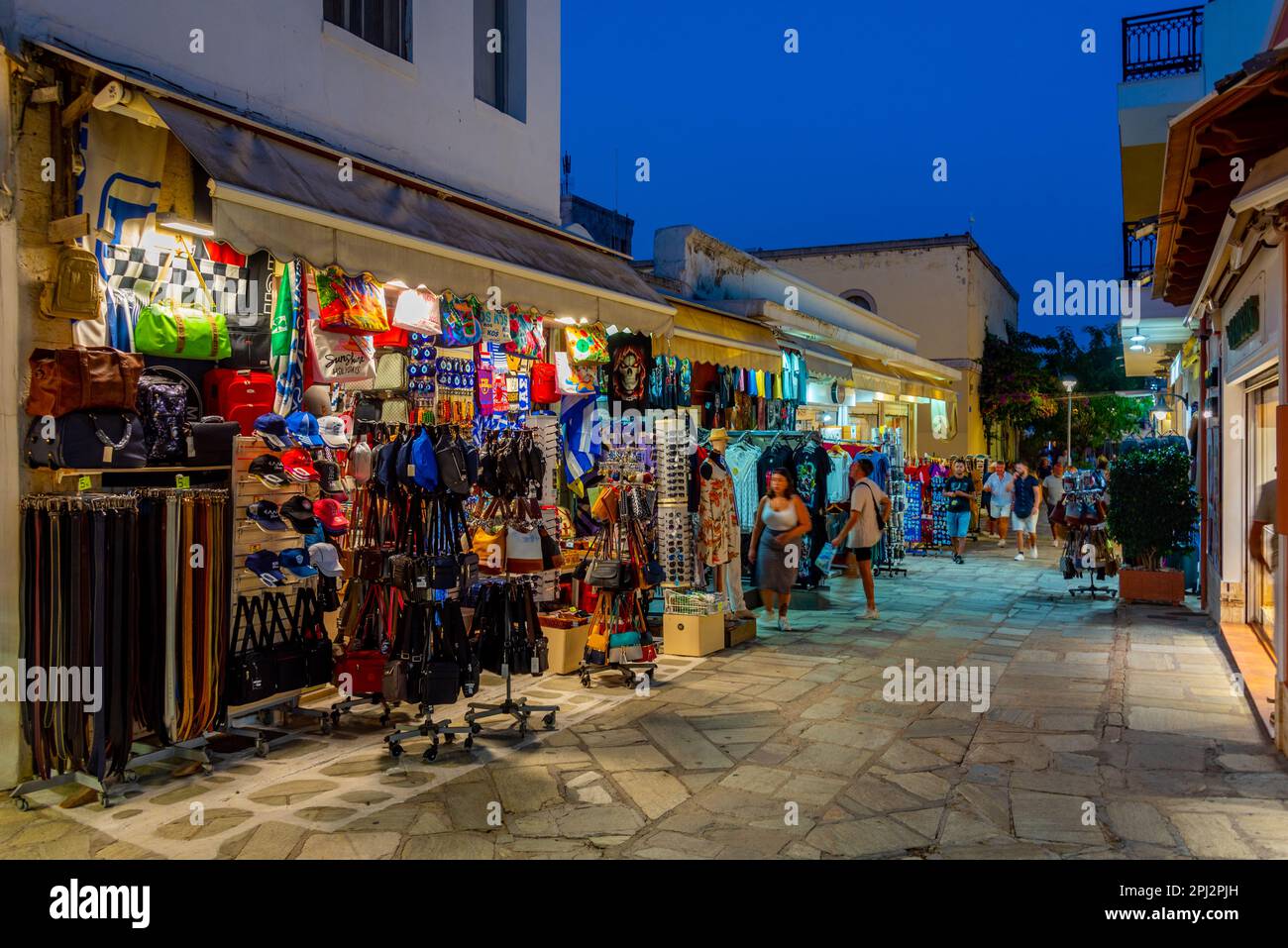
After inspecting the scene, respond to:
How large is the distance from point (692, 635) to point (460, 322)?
3607 mm

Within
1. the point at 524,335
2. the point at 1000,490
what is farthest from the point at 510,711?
the point at 1000,490

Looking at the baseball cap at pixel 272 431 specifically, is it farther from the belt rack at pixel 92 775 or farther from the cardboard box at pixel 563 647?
the cardboard box at pixel 563 647

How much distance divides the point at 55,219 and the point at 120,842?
11.0 feet

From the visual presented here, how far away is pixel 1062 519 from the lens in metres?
13.5

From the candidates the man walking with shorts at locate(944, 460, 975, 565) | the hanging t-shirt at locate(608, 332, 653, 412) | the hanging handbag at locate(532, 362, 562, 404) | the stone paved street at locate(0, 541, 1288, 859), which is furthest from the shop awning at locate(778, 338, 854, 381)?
the stone paved street at locate(0, 541, 1288, 859)

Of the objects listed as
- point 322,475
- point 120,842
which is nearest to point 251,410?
point 322,475

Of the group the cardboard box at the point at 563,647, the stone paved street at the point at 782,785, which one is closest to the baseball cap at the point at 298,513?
the stone paved street at the point at 782,785

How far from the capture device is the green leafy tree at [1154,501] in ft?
38.0

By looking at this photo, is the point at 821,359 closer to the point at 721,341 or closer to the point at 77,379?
the point at 721,341

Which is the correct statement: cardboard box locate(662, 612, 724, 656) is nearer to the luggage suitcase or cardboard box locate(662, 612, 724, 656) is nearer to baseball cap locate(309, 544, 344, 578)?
baseball cap locate(309, 544, 344, 578)

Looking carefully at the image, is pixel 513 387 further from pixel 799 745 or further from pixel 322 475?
pixel 799 745

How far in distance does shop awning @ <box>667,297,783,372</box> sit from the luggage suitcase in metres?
4.69

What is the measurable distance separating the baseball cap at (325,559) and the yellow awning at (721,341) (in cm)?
485

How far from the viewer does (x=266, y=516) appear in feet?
19.9
